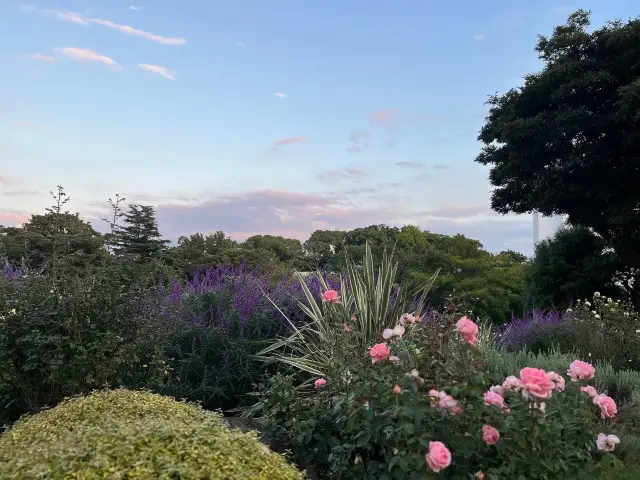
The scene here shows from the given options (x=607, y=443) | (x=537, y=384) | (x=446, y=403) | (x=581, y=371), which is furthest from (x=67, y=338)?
(x=607, y=443)

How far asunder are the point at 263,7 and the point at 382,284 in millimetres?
4249

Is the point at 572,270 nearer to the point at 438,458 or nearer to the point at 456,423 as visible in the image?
the point at 456,423

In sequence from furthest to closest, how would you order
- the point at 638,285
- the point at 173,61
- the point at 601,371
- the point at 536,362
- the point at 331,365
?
1. the point at 638,285
2. the point at 173,61
3. the point at 601,371
4. the point at 536,362
5. the point at 331,365

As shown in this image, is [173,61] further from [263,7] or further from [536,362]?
[536,362]

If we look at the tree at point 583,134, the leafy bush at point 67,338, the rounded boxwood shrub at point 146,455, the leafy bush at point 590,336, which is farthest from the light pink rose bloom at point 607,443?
the tree at point 583,134

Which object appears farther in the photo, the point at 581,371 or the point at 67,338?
the point at 67,338

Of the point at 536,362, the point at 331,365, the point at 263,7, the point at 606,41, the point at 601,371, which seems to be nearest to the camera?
the point at 331,365

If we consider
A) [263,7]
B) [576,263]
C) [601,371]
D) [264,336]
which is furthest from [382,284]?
[576,263]

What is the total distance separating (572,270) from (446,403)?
13.1m

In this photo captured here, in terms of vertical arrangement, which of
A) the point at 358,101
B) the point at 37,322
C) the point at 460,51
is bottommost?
Result: the point at 37,322

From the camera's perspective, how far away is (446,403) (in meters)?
2.30

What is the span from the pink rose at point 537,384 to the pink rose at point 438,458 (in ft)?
1.46

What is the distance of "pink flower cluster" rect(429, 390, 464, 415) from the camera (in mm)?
2299

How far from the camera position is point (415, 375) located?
8.11ft
